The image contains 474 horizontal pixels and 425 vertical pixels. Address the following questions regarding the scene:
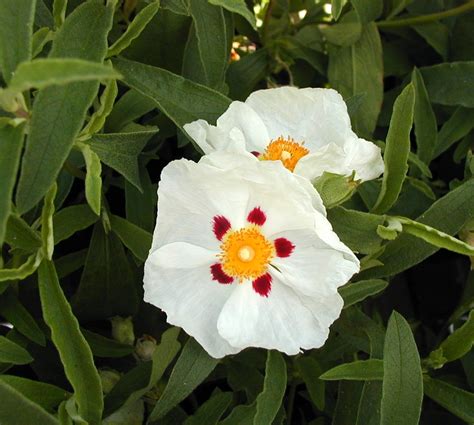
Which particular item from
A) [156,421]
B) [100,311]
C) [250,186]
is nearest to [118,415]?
[156,421]

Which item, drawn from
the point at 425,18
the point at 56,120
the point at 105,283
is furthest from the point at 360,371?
the point at 425,18

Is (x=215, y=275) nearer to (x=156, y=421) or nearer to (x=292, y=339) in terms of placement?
(x=292, y=339)

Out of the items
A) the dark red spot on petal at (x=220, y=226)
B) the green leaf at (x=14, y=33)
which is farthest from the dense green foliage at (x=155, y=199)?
the dark red spot on petal at (x=220, y=226)

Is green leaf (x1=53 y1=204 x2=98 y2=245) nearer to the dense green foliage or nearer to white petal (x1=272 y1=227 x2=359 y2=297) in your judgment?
the dense green foliage

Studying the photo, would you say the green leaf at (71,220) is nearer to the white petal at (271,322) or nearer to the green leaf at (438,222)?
the white petal at (271,322)

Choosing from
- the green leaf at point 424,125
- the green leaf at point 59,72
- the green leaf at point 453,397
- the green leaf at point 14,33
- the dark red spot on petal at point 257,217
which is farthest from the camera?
the green leaf at point 424,125

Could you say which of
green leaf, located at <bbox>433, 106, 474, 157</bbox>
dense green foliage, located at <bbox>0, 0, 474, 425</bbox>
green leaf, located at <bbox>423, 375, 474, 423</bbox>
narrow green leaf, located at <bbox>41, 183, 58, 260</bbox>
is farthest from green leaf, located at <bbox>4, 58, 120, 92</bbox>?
green leaf, located at <bbox>433, 106, 474, 157</bbox>
